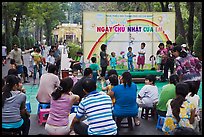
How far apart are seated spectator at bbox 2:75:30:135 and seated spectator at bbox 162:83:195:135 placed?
7.10 ft

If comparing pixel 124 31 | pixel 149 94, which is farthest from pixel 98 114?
pixel 124 31

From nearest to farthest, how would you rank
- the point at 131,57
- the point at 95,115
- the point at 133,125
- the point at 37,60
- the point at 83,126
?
the point at 95,115 → the point at 83,126 → the point at 133,125 → the point at 37,60 → the point at 131,57

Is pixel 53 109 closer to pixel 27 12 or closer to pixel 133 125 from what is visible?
pixel 133 125

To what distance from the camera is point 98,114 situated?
4.89m

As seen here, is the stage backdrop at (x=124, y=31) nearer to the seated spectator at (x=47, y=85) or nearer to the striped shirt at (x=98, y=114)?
the seated spectator at (x=47, y=85)

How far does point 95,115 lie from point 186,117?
1387 millimetres

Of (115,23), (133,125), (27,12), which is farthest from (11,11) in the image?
(133,125)

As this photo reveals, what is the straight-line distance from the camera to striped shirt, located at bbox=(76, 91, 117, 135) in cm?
487

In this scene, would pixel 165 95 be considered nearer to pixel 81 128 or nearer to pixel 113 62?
pixel 81 128

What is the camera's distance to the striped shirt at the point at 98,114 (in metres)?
4.87

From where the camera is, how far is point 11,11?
3133cm

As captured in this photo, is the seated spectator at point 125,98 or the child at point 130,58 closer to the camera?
the seated spectator at point 125,98

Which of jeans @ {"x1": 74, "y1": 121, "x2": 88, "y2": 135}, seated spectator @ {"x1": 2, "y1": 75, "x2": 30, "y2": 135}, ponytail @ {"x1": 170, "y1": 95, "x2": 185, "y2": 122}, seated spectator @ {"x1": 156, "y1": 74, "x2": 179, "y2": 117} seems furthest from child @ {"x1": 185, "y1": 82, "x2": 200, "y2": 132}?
seated spectator @ {"x1": 2, "y1": 75, "x2": 30, "y2": 135}

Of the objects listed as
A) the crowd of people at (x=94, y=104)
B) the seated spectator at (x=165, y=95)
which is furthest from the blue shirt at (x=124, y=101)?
the seated spectator at (x=165, y=95)
